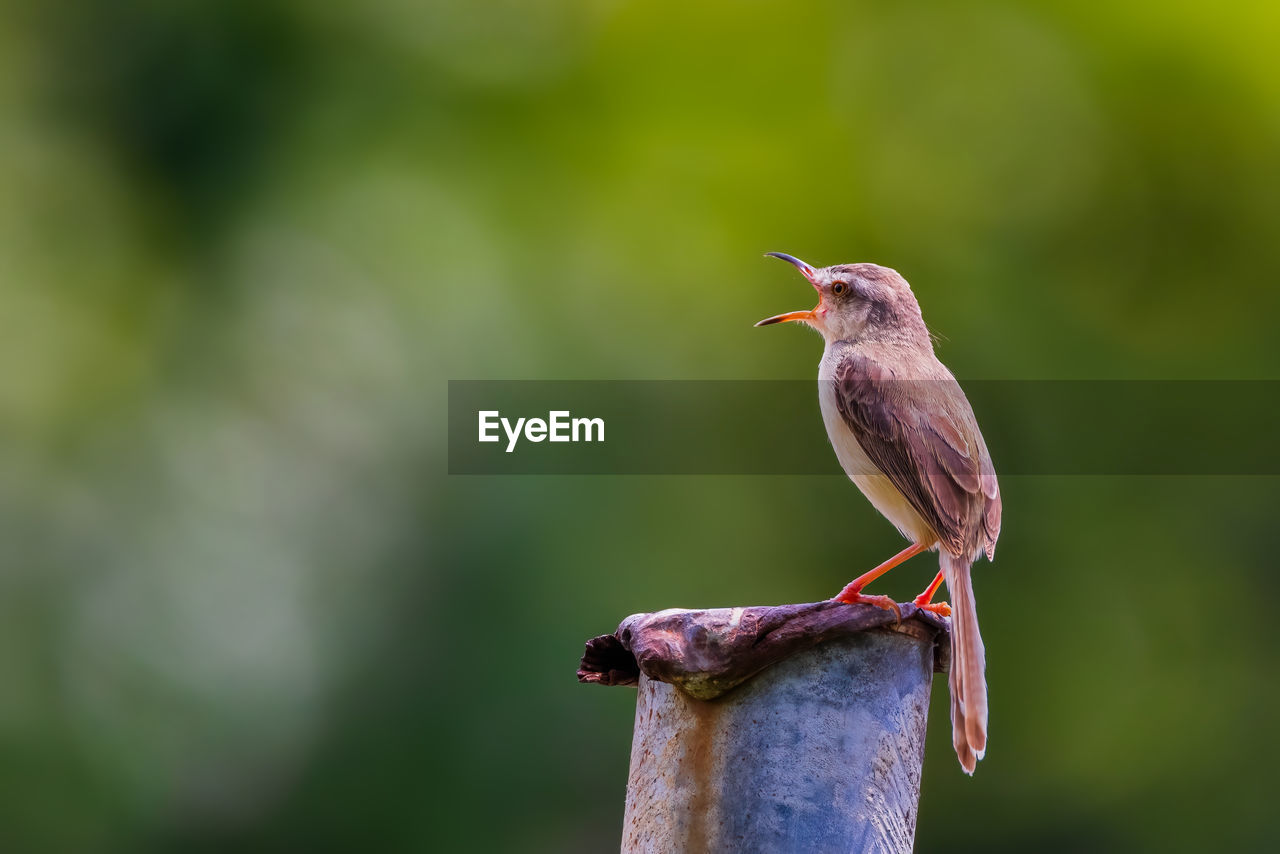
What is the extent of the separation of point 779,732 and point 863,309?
8.42 ft

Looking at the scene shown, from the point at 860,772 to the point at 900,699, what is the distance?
8.5 inches

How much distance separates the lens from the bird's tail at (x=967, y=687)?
3.86m

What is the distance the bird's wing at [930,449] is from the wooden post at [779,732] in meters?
1.24

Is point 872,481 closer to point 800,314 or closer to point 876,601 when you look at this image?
point 800,314

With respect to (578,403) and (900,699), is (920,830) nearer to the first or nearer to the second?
(578,403)

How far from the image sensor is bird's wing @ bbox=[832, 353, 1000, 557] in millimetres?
4781

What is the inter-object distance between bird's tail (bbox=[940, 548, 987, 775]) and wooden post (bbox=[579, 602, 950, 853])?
1.02ft

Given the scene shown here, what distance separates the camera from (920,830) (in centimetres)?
1309

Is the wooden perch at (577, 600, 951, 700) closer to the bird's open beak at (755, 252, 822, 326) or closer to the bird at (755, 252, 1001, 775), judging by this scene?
the bird at (755, 252, 1001, 775)

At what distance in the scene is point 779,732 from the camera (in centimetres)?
344

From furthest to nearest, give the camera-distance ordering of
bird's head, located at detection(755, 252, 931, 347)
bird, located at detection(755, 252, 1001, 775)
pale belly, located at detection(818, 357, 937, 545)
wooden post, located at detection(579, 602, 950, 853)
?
bird's head, located at detection(755, 252, 931, 347)
pale belly, located at detection(818, 357, 937, 545)
bird, located at detection(755, 252, 1001, 775)
wooden post, located at detection(579, 602, 950, 853)

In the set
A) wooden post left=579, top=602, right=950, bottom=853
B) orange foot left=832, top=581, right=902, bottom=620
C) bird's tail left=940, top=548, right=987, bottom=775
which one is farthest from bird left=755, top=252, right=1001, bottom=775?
wooden post left=579, top=602, right=950, bottom=853

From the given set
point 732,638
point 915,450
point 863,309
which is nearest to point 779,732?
point 732,638

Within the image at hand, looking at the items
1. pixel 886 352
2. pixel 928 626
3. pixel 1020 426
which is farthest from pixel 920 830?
pixel 928 626
